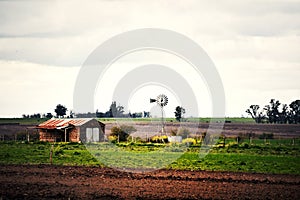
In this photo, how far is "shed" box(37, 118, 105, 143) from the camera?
69931 mm

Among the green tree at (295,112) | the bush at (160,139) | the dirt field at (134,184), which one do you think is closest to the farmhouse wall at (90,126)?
the bush at (160,139)

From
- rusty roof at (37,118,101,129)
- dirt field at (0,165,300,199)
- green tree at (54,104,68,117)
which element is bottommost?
dirt field at (0,165,300,199)

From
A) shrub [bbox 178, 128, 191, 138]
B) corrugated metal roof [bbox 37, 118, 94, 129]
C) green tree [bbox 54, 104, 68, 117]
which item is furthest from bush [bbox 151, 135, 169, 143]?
green tree [bbox 54, 104, 68, 117]

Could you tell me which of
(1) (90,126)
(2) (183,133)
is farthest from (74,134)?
(2) (183,133)

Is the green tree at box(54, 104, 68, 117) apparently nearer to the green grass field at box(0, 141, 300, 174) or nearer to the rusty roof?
the rusty roof

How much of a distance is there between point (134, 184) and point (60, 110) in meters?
113

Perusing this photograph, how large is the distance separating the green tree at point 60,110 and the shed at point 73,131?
6593 cm

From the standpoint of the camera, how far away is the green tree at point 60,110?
5447 inches

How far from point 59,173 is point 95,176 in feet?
8.09

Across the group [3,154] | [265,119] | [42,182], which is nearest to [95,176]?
[42,182]

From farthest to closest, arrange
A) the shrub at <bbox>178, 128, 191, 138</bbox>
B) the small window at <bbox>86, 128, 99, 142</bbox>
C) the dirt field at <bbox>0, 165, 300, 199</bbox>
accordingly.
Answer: the shrub at <bbox>178, 128, 191, 138</bbox> < the small window at <bbox>86, 128, 99, 142</bbox> < the dirt field at <bbox>0, 165, 300, 199</bbox>

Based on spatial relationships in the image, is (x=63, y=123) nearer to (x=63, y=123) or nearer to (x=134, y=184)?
(x=63, y=123)

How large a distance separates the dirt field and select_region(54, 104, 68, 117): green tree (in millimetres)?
102656

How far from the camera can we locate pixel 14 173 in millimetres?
32281
